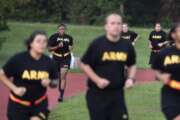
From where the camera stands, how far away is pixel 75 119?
48.8 feet

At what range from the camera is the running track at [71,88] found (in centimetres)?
1814

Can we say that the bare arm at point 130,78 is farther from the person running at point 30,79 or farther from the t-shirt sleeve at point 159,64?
the person running at point 30,79

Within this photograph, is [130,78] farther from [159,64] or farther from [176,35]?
[176,35]

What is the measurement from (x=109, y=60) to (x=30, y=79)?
1.27 metres

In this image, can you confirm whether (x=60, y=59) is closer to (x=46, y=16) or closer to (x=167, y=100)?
(x=167, y=100)

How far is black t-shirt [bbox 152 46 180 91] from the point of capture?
993 centimetres

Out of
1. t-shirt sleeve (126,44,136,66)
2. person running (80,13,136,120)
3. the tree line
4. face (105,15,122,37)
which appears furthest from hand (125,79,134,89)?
the tree line

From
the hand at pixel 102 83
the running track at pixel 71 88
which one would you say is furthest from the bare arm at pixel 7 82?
the running track at pixel 71 88

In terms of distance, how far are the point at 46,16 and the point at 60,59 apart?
39.1 m

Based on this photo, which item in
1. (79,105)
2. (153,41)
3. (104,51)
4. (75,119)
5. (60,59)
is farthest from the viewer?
(153,41)

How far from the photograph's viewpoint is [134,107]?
16688mm

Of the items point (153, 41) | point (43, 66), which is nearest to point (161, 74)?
point (43, 66)

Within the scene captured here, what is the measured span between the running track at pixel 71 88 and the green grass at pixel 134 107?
0.71m

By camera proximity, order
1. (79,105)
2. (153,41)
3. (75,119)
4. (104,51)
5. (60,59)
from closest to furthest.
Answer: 1. (104,51)
2. (75,119)
3. (79,105)
4. (60,59)
5. (153,41)
